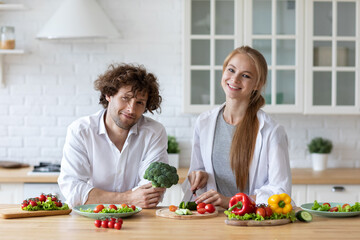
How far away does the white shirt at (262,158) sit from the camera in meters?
3.18

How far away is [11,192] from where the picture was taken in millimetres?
4566

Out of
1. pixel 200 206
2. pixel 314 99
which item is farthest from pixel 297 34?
pixel 200 206

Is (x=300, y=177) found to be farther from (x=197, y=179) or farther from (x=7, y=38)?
(x=7, y=38)

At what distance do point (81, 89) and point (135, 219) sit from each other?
8.61 feet

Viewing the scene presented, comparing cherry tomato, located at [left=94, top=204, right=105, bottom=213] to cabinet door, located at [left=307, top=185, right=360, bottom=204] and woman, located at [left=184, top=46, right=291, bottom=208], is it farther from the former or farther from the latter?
cabinet door, located at [left=307, top=185, right=360, bottom=204]

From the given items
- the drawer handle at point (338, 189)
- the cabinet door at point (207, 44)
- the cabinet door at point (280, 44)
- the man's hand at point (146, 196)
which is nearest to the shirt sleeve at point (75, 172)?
the man's hand at point (146, 196)

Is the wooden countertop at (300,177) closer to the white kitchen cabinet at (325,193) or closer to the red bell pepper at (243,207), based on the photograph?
the white kitchen cabinet at (325,193)

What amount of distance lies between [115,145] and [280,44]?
2075 millimetres

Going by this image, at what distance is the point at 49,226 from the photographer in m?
2.63

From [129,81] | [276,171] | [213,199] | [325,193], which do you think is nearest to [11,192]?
[129,81]

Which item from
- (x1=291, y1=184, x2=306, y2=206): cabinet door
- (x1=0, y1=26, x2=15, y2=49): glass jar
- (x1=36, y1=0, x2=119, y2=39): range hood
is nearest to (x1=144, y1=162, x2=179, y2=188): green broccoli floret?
(x1=291, y1=184, x2=306, y2=206): cabinet door

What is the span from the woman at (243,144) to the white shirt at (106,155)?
282mm

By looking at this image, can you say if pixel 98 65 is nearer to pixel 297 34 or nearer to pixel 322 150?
pixel 297 34

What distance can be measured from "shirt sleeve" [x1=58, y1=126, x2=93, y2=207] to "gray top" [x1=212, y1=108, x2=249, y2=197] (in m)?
0.72
